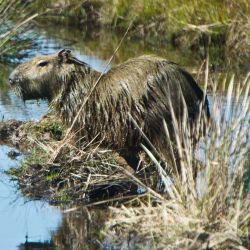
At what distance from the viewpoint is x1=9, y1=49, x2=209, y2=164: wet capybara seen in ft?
31.8

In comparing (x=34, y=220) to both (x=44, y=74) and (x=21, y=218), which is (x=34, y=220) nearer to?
(x=21, y=218)

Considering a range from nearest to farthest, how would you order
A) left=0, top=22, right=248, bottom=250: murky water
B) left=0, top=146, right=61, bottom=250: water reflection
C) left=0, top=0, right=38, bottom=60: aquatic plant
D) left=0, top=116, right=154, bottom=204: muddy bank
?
left=0, top=22, right=248, bottom=250: murky water → left=0, top=146, right=61, bottom=250: water reflection → left=0, top=116, right=154, bottom=204: muddy bank → left=0, top=0, right=38, bottom=60: aquatic plant

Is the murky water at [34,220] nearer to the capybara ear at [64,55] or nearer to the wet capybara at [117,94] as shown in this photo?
the wet capybara at [117,94]

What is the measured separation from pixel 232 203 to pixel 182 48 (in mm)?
10270

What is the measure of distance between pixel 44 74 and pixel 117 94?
2.40 feet

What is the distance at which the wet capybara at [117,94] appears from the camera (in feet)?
31.8

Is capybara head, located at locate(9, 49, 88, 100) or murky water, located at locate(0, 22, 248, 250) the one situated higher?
capybara head, located at locate(9, 49, 88, 100)

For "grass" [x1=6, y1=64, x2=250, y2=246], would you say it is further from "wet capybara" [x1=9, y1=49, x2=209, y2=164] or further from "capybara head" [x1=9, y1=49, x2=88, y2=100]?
"capybara head" [x1=9, y1=49, x2=88, y2=100]

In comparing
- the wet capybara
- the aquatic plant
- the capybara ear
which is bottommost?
the aquatic plant

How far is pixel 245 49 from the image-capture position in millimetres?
16047

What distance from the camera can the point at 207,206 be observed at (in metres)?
7.30

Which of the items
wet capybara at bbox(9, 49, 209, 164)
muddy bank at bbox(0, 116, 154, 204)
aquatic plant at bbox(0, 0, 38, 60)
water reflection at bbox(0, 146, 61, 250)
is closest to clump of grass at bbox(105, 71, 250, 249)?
water reflection at bbox(0, 146, 61, 250)

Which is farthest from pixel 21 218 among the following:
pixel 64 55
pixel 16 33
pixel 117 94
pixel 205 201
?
pixel 16 33

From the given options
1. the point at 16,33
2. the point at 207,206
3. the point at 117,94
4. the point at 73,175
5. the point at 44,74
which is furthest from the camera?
the point at 16,33
